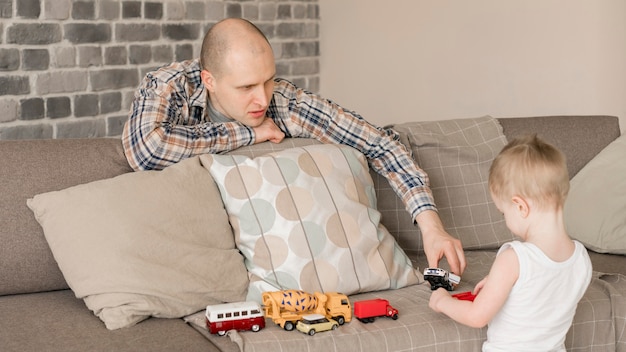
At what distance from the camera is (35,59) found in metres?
3.62

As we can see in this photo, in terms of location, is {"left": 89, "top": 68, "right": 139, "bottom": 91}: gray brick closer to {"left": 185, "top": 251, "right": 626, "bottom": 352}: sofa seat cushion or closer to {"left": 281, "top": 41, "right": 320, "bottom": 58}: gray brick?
{"left": 281, "top": 41, "right": 320, "bottom": 58}: gray brick

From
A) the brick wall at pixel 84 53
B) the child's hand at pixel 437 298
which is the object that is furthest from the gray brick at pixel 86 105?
the child's hand at pixel 437 298

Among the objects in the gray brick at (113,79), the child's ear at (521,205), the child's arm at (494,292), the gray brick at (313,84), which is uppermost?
the gray brick at (113,79)

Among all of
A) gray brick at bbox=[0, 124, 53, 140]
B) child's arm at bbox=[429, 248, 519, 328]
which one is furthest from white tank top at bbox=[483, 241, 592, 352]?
gray brick at bbox=[0, 124, 53, 140]

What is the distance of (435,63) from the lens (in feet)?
13.8

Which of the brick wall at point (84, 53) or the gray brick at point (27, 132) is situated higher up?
the brick wall at point (84, 53)

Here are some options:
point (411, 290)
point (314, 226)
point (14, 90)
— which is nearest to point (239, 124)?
point (314, 226)

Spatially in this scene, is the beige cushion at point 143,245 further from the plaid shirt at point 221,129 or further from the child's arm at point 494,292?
the child's arm at point 494,292

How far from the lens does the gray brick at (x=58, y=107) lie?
370 cm

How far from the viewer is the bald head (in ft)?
8.07

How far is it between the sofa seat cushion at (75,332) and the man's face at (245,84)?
2.22 ft

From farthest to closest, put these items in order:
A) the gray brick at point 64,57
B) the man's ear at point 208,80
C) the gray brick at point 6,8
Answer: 1. the gray brick at point 64,57
2. the gray brick at point 6,8
3. the man's ear at point 208,80

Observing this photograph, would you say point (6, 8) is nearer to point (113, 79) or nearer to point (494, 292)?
point (113, 79)

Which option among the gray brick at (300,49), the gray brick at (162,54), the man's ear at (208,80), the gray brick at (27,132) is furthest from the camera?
the gray brick at (300,49)
